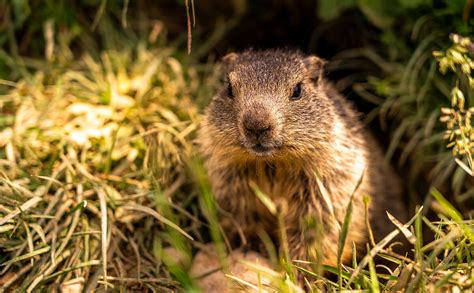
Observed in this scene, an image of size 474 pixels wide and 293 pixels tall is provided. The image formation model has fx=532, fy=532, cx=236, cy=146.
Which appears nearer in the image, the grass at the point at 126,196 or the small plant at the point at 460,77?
the grass at the point at 126,196

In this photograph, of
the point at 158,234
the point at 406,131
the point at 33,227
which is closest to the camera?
the point at 33,227

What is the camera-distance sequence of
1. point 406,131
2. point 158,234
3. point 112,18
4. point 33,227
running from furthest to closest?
point 112,18 < point 406,131 < point 158,234 < point 33,227

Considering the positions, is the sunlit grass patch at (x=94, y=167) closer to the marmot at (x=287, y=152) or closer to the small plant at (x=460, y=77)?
the marmot at (x=287, y=152)

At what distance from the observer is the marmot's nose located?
137 inches

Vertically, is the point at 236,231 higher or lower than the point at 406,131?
lower

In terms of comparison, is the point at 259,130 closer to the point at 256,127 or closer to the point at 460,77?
the point at 256,127

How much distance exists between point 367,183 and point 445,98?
1.09 meters

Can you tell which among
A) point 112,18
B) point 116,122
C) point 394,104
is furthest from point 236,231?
point 112,18

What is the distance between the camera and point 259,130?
3504mm

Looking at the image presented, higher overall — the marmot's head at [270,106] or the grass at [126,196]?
the marmot's head at [270,106]

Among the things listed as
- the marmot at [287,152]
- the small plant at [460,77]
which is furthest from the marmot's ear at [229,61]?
the small plant at [460,77]

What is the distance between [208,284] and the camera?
3.92 metres

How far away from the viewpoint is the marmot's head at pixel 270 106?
11.7 feet

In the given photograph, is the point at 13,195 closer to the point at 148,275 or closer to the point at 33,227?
the point at 33,227
